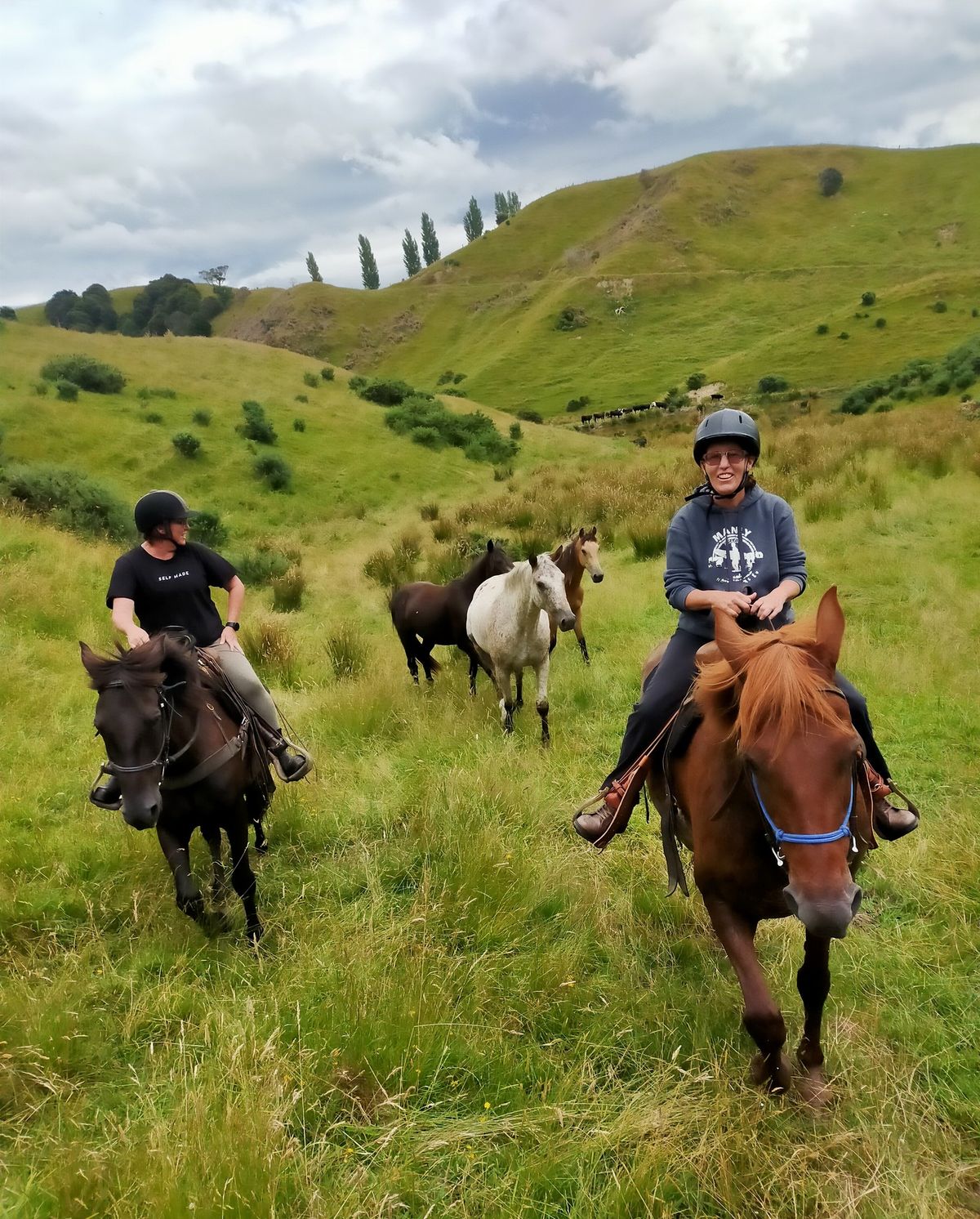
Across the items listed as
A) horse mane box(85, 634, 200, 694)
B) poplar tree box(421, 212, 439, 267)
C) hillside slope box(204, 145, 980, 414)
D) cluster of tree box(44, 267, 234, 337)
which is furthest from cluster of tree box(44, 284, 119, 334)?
horse mane box(85, 634, 200, 694)

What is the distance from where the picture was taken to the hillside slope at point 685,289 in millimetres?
56469

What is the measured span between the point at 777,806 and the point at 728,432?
6.48ft

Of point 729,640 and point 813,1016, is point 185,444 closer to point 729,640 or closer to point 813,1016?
point 729,640

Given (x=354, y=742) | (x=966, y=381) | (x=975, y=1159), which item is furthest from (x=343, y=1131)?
(x=966, y=381)

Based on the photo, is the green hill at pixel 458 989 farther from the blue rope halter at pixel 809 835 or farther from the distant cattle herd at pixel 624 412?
the distant cattle herd at pixel 624 412

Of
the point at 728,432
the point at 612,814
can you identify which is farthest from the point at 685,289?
the point at 612,814

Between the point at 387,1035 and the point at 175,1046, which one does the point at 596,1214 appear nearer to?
the point at 387,1035

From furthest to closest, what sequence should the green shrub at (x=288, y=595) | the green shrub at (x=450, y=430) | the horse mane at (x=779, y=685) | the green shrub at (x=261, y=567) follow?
the green shrub at (x=450, y=430) < the green shrub at (x=261, y=567) < the green shrub at (x=288, y=595) < the horse mane at (x=779, y=685)

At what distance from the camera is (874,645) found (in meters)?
7.68

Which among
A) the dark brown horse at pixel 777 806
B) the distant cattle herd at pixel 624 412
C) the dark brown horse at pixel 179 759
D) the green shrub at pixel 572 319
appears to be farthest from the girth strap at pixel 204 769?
the green shrub at pixel 572 319

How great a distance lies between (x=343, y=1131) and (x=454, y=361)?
88720mm

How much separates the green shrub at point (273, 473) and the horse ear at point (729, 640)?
23.4m

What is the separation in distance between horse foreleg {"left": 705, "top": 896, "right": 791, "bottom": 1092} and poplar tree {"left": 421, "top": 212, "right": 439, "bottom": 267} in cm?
14406

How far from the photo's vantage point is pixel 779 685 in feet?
6.83
